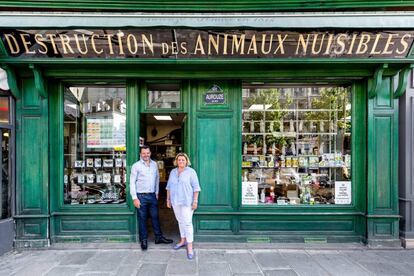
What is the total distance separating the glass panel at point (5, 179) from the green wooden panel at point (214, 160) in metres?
3.61

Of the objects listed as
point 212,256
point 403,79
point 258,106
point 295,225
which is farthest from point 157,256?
point 403,79

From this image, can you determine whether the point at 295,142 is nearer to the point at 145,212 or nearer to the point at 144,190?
the point at 144,190

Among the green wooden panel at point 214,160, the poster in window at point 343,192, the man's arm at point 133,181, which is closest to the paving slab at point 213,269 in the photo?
the green wooden panel at point 214,160

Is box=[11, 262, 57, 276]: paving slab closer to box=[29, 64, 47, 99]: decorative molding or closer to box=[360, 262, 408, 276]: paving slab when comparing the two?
box=[29, 64, 47, 99]: decorative molding

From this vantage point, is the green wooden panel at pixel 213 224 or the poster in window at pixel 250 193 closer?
the green wooden panel at pixel 213 224

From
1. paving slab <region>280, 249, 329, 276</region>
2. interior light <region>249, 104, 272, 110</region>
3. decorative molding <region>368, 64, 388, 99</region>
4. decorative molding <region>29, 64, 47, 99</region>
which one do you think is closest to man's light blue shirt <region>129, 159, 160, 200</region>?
decorative molding <region>29, 64, 47, 99</region>

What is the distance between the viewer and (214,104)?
568 cm

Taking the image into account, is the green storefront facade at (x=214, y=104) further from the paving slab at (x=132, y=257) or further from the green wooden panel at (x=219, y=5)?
the paving slab at (x=132, y=257)

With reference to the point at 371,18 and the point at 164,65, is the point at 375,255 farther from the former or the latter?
the point at 164,65

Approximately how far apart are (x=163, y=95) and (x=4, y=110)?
3.01 metres

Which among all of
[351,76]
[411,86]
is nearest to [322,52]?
[351,76]

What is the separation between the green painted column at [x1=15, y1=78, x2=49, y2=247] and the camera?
5.39 meters

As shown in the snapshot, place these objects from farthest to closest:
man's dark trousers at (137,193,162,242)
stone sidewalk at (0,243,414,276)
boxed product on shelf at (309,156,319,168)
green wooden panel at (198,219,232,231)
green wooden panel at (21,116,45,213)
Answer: boxed product on shelf at (309,156,319,168) → green wooden panel at (198,219,232,231) → green wooden panel at (21,116,45,213) → man's dark trousers at (137,193,162,242) → stone sidewalk at (0,243,414,276)

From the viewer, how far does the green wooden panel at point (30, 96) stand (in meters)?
5.46
